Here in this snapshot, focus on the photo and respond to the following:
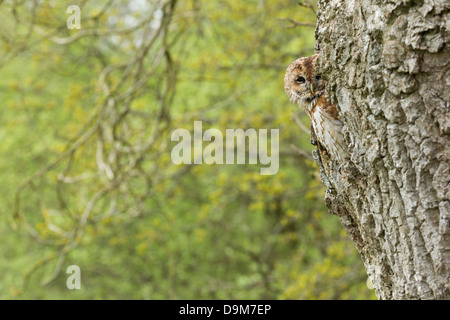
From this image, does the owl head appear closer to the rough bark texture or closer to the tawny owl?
the tawny owl

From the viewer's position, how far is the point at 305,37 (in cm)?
691

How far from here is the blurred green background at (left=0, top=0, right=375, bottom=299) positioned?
4.99 meters

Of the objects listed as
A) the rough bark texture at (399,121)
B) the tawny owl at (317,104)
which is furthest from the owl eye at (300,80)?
the rough bark texture at (399,121)

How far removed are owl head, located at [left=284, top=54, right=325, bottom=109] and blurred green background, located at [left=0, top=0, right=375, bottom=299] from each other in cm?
246

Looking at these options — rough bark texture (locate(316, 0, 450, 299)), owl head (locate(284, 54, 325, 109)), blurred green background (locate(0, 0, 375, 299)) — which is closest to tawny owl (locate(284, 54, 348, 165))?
owl head (locate(284, 54, 325, 109))

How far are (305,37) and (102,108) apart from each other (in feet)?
10.9

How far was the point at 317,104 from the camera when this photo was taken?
1917mm

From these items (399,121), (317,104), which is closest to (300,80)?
(317,104)

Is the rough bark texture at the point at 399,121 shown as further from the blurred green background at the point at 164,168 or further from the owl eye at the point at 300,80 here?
the blurred green background at the point at 164,168

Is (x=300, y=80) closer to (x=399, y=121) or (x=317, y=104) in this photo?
(x=317, y=104)

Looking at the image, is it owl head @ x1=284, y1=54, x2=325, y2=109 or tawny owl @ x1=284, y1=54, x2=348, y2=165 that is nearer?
tawny owl @ x1=284, y1=54, x2=348, y2=165

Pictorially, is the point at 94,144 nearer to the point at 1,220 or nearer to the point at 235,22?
the point at 235,22

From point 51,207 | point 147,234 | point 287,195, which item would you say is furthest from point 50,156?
point 287,195

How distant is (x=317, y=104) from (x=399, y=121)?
0.51m
